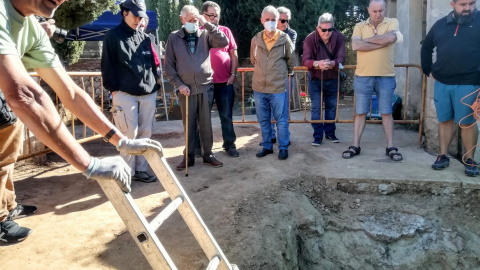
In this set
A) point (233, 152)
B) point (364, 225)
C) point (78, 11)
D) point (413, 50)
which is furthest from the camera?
point (78, 11)

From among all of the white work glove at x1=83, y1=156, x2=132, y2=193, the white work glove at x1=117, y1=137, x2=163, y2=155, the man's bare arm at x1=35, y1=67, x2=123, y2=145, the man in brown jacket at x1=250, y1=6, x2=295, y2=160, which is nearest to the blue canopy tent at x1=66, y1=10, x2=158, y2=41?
the man in brown jacket at x1=250, y1=6, x2=295, y2=160

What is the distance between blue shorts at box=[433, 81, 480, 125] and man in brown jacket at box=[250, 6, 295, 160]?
1.81 m

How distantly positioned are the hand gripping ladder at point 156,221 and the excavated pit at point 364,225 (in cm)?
119

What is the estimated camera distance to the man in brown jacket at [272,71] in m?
5.34

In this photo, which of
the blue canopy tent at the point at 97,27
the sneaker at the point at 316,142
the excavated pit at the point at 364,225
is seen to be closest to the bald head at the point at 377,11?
the sneaker at the point at 316,142

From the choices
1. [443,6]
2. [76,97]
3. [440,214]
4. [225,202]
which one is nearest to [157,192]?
[225,202]

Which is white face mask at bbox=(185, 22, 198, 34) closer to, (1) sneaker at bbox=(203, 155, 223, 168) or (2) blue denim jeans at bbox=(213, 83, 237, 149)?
(2) blue denim jeans at bbox=(213, 83, 237, 149)

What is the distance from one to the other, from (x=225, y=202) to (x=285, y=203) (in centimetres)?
58

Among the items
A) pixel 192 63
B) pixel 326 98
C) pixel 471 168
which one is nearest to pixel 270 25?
pixel 192 63

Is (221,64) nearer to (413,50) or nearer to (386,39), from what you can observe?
(386,39)

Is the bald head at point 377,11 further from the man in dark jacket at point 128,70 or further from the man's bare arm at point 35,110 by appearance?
the man's bare arm at point 35,110

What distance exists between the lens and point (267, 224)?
363 cm

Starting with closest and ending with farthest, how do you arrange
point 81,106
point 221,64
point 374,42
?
point 81,106 → point 374,42 → point 221,64

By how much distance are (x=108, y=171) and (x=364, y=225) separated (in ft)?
10.1
